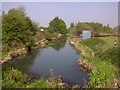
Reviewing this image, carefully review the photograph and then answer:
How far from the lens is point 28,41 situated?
3222 centimetres

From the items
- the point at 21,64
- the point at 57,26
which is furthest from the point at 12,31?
the point at 57,26

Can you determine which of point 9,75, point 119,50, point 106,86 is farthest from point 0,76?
point 119,50

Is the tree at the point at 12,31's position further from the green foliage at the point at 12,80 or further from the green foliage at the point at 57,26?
the green foliage at the point at 57,26

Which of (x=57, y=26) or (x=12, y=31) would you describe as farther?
(x=57, y=26)

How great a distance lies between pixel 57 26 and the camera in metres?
77.4

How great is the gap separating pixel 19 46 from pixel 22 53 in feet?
3.75

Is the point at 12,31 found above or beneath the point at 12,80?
above

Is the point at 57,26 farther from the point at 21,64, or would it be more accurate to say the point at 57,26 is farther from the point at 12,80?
the point at 12,80

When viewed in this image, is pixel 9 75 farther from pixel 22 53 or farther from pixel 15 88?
pixel 22 53

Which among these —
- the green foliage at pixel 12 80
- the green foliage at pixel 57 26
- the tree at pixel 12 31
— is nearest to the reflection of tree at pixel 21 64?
the tree at pixel 12 31

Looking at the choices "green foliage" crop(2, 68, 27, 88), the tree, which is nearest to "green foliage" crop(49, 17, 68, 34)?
the tree

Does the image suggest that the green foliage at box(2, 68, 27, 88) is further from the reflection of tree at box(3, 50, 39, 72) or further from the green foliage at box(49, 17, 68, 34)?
the green foliage at box(49, 17, 68, 34)

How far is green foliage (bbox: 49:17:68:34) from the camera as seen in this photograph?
77150 mm

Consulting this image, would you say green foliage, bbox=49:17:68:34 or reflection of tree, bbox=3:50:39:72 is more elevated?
green foliage, bbox=49:17:68:34
